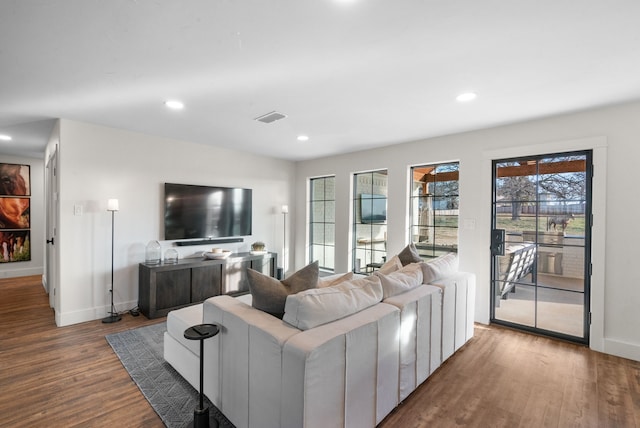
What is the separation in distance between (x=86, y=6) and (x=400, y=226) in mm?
4010

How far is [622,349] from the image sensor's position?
2.82m

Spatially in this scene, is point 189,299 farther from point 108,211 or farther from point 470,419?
point 470,419

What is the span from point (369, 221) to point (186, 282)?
2982 millimetres

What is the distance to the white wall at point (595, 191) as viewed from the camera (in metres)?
2.82

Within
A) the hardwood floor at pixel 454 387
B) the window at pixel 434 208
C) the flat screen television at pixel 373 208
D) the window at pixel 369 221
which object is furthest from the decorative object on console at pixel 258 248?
the window at pixel 434 208

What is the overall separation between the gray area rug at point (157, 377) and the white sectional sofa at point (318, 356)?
9cm

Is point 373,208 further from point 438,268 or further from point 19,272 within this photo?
point 19,272

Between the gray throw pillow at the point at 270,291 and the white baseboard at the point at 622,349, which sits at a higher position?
the gray throw pillow at the point at 270,291

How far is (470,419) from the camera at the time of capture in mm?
1970

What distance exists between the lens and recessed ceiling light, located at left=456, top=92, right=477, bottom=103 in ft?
8.61

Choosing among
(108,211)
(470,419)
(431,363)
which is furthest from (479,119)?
(108,211)

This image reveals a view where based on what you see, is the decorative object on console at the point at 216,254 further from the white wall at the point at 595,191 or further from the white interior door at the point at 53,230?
the white wall at the point at 595,191

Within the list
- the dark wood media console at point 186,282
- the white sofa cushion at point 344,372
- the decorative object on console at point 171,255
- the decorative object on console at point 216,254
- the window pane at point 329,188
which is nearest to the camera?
the white sofa cushion at point 344,372

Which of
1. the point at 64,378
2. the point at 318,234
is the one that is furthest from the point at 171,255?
the point at 318,234
